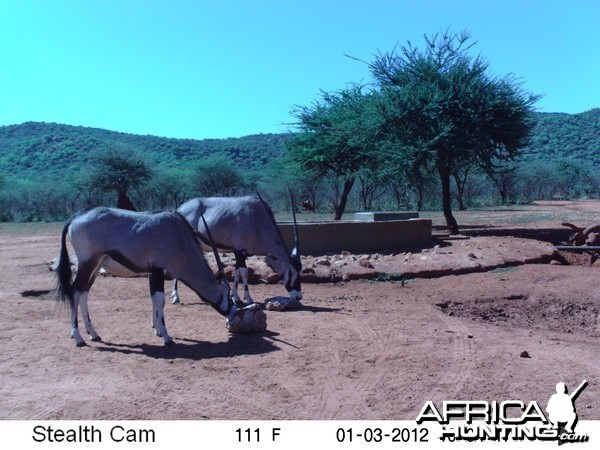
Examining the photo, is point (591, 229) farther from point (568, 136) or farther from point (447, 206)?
point (568, 136)

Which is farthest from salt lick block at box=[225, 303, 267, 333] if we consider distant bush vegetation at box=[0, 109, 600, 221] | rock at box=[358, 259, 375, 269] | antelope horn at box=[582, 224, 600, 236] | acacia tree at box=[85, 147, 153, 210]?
acacia tree at box=[85, 147, 153, 210]

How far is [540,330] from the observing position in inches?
340

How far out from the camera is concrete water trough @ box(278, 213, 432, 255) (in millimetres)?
15734

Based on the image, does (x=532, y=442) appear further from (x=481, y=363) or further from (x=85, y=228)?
(x=85, y=228)

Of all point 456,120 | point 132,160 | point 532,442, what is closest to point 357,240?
point 456,120

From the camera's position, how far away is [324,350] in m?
7.44

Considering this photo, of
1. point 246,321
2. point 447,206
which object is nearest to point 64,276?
point 246,321

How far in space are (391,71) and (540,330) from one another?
15787mm

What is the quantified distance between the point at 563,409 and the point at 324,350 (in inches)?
115

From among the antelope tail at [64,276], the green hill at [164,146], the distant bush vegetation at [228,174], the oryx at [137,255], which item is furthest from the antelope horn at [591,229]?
the green hill at [164,146]

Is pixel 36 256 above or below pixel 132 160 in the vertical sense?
below

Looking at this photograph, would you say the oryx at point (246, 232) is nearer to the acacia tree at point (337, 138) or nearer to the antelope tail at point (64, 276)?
the antelope tail at point (64, 276)

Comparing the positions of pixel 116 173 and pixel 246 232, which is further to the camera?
pixel 116 173

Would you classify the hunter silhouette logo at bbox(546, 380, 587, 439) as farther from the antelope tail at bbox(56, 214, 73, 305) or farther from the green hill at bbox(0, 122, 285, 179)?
the green hill at bbox(0, 122, 285, 179)
